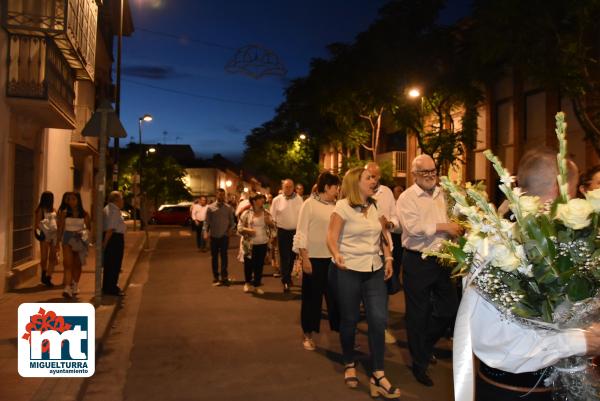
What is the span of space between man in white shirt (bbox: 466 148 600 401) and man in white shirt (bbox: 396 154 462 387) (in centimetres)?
266

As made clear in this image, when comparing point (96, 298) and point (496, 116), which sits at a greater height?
point (496, 116)

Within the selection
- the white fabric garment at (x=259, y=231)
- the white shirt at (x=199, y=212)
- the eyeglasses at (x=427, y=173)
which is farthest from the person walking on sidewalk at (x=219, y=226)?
the white shirt at (x=199, y=212)

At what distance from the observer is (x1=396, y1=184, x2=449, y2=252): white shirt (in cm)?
540

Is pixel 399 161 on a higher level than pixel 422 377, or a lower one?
higher

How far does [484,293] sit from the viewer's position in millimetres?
2418

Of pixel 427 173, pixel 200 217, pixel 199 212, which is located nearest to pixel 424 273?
pixel 427 173

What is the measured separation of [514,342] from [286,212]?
7.98 m

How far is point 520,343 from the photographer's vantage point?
235cm

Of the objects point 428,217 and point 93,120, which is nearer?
point 428,217

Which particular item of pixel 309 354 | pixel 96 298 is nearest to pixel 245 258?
pixel 96 298

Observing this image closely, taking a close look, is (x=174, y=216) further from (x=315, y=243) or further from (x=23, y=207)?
(x=315, y=243)

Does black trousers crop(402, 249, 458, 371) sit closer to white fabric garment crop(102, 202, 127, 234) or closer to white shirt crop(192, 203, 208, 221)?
white fabric garment crop(102, 202, 127, 234)

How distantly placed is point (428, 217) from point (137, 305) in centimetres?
594

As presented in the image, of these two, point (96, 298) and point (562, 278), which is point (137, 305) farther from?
point (562, 278)
